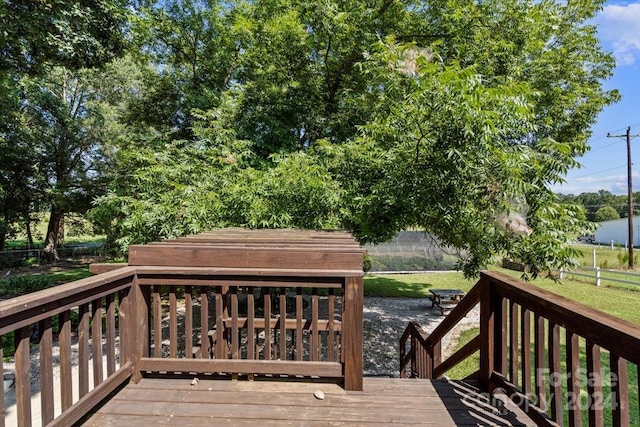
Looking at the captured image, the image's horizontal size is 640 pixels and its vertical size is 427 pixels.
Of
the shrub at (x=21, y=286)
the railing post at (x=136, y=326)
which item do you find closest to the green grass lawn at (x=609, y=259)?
the railing post at (x=136, y=326)

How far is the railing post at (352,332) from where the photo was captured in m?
2.31

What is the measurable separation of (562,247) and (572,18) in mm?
7919

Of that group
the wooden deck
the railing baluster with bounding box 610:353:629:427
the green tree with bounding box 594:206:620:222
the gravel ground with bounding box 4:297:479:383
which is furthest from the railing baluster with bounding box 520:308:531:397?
the green tree with bounding box 594:206:620:222

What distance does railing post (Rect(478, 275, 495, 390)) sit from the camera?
247cm

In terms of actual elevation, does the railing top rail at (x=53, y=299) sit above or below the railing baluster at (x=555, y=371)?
above

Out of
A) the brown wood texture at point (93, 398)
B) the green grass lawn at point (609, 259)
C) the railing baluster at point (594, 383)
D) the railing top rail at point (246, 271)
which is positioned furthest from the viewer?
the green grass lawn at point (609, 259)

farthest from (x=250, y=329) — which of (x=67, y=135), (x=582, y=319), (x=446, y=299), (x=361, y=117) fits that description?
(x=67, y=135)

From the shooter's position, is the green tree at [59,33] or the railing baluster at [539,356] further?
the green tree at [59,33]

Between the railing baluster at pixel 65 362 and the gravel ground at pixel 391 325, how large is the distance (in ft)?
15.1

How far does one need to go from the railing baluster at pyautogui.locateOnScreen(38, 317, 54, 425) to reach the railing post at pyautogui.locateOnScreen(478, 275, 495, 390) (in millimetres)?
2664

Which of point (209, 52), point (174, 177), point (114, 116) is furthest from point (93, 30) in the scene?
point (114, 116)

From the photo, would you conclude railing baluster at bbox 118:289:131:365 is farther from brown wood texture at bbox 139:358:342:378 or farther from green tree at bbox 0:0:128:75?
green tree at bbox 0:0:128:75

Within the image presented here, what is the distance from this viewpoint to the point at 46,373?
5.44ft

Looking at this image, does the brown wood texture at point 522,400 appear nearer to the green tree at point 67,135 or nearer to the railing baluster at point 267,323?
the railing baluster at point 267,323
